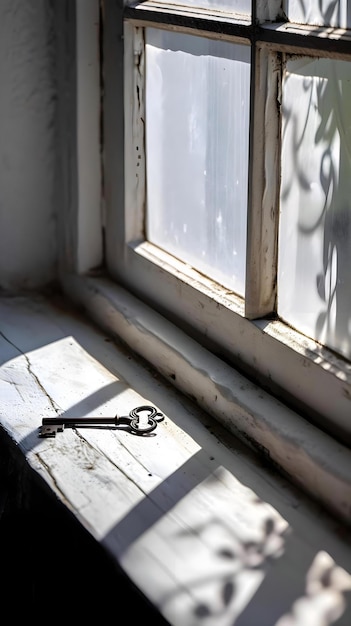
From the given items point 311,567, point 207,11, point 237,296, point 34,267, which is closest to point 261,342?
point 237,296

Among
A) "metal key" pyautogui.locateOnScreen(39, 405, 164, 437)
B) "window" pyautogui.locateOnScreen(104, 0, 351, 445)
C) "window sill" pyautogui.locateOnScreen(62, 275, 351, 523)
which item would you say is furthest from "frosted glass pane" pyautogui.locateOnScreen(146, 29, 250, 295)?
"metal key" pyautogui.locateOnScreen(39, 405, 164, 437)

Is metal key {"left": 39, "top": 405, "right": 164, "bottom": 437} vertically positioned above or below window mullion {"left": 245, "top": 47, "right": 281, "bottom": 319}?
below

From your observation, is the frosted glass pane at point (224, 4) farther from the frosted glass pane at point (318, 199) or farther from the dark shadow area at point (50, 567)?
the dark shadow area at point (50, 567)

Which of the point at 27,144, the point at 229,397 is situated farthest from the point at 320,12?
the point at 27,144

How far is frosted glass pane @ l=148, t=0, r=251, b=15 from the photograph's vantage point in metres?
1.12

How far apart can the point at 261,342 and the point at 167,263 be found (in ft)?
0.87

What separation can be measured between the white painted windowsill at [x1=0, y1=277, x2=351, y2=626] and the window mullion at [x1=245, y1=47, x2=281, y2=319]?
0.38 ft

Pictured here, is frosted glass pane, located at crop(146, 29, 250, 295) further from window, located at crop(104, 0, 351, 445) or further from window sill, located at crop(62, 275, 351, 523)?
window sill, located at crop(62, 275, 351, 523)

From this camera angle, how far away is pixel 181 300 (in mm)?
1335

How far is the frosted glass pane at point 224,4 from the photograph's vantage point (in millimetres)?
1117

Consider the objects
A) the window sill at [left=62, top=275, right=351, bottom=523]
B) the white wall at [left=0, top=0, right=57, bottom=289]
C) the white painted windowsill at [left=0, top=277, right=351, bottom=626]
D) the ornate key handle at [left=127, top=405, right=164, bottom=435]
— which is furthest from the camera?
the white wall at [left=0, top=0, right=57, bottom=289]

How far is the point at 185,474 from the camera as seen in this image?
3.61 feet

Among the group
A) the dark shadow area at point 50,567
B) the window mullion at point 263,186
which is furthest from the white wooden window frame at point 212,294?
the dark shadow area at point 50,567

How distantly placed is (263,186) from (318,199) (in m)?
0.09
